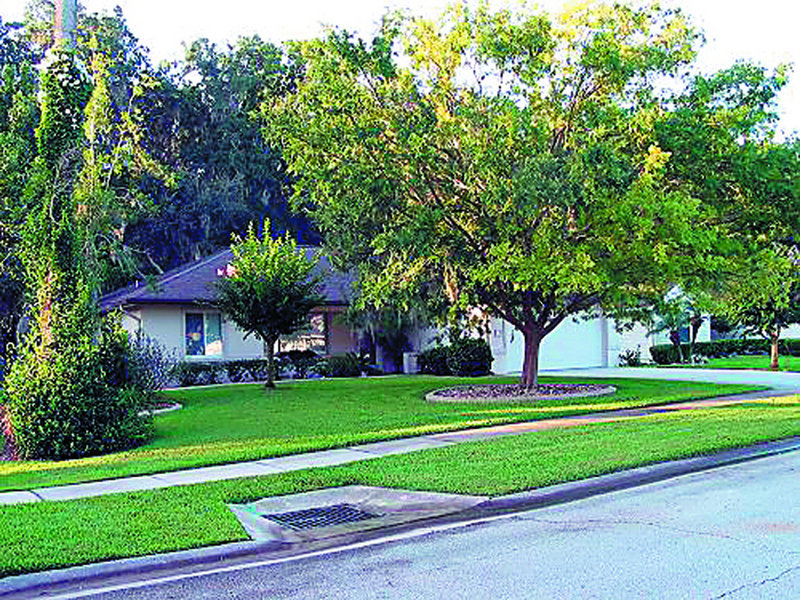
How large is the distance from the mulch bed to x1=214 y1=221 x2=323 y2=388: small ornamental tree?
15.5ft

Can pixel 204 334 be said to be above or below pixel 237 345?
above

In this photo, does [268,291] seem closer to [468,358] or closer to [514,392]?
[514,392]

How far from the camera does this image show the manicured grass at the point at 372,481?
7480mm

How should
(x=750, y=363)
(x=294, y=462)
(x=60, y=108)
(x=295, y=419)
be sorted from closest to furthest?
(x=294, y=462) → (x=60, y=108) → (x=295, y=419) → (x=750, y=363)

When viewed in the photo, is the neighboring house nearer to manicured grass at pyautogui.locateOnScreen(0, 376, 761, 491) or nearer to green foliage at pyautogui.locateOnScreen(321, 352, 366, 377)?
green foliage at pyautogui.locateOnScreen(321, 352, 366, 377)

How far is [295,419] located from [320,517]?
8.24 meters

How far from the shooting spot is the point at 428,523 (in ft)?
27.4

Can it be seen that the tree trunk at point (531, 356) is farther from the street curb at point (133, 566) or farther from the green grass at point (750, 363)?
the street curb at point (133, 566)

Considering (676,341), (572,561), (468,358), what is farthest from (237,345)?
(572,561)

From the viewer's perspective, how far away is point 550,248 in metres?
17.6

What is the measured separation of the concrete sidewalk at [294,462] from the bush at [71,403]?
2.89 metres

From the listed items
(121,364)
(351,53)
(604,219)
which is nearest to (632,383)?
(604,219)

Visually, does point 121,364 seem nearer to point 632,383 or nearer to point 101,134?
point 101,134

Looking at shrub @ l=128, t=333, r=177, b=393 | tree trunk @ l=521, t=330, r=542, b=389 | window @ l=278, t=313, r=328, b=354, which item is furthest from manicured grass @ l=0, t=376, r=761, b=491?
window @ l=278, t=313, r=328, b=354
